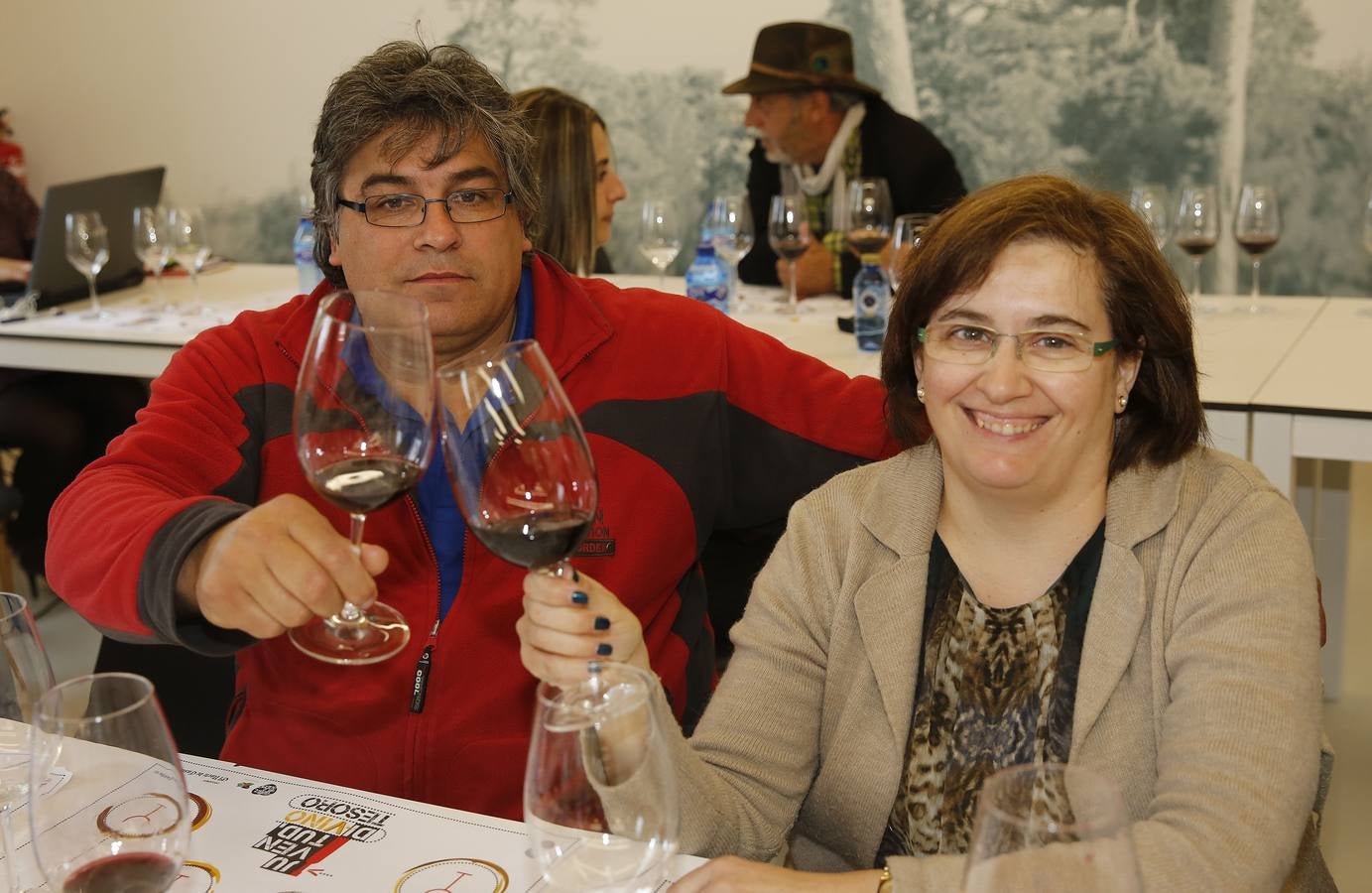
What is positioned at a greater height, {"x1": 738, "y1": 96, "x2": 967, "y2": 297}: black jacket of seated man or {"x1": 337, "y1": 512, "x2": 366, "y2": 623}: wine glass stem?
{"x1": 738, "y1": 96, "x2": 967, "y2": 297}: black jacket of seated man

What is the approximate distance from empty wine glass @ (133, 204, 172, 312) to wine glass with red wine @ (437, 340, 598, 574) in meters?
3.01

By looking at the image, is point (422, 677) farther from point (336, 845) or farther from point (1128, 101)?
point (1128, 101)

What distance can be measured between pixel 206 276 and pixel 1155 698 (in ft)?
12.8

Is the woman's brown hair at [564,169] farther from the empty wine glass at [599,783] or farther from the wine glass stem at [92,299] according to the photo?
the empty wine glass at [599,783]

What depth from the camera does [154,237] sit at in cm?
384

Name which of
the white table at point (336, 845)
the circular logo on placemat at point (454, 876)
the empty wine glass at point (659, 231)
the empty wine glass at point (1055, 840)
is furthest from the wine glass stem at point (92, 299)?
the empty wine glass at point (1055, 840)

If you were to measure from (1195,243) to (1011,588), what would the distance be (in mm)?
2138

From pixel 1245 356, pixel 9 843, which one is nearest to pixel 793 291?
pixel 1245 356

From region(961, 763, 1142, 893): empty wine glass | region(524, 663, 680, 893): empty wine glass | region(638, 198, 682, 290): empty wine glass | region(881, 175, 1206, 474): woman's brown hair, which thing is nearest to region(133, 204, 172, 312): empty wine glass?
region(638, 198, 682, 290): empty wine glass

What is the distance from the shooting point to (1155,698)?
4.42ft

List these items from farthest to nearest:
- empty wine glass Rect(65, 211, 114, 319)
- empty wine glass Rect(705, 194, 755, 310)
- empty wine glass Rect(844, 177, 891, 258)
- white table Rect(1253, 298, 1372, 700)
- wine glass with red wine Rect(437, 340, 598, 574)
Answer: empty wine glass Rect(65, 211, 114, 319) → empty wine glass Rect(705, 194, 755, 310) → empty wine glass Rect(844, 177, 891, 258) → white table Rect(1253, 298, 1372, 700) → wine glass with red wine Rect(437, 340, 598, 574)

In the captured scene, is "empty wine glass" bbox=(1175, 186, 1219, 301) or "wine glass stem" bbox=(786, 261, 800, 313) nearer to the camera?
"empty wine glass" bbox=(1175, 186, 1219, 301)

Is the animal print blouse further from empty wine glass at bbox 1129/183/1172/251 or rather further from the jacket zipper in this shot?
empty wine glass at bbox 1129/183/1172/251

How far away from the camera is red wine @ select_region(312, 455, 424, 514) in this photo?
1.26m
